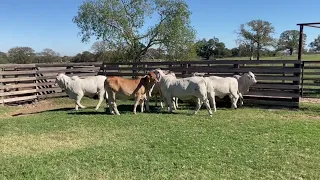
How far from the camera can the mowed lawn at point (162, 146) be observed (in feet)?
17.3

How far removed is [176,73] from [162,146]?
7.71 meters

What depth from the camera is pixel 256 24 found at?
171 feet

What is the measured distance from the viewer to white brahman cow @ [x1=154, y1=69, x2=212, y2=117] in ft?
33.0

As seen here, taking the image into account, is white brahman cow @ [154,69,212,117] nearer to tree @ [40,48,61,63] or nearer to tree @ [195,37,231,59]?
tree @ [40,48,61,63]

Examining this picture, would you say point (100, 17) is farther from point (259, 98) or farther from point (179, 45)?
point (259, 98)

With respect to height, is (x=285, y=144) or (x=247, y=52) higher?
(x=247, y=52)

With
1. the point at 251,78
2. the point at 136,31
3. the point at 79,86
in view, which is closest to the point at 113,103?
the point at 79,86

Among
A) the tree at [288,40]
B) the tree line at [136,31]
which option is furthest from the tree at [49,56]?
the tree at [288,40]

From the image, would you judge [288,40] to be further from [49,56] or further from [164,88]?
[164,88]

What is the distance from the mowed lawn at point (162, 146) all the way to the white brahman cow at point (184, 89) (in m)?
0.52

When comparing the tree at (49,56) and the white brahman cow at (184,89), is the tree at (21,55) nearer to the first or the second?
the tree at (49,56)

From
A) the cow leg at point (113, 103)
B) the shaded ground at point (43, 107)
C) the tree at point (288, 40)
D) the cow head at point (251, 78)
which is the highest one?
the tree at point (288, 40)

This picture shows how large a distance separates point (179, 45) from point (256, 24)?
107 ft

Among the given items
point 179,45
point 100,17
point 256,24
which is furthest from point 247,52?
point 100,17
